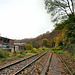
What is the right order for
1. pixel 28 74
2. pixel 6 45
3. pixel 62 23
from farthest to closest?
pixel 6 45, pixel 62 23, pixel 28 74

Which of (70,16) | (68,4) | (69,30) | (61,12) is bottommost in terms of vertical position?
(69,30)

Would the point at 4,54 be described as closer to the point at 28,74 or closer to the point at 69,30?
the point at 28,74

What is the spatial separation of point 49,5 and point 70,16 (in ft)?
15.3

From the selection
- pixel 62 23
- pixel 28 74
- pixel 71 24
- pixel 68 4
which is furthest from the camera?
pixel 62 23

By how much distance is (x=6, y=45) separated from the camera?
3581 centimetres

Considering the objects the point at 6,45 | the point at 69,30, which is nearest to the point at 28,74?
the point at 69,30

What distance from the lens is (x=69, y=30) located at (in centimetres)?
1419

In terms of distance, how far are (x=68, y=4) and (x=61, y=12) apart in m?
1.85

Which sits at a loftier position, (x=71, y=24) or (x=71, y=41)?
(x=71, y=24)

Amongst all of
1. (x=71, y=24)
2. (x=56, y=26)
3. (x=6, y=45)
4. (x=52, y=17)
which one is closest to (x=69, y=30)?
(x=71, y=24)

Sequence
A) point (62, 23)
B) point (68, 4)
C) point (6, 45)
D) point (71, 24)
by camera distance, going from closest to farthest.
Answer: point (71, 24)
point (68, 4)
point (62, 23)
point (6, 45)

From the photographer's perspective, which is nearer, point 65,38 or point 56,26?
point 65,38

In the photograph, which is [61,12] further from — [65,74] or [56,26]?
[65,74]

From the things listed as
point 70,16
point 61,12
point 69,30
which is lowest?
point 69,30
